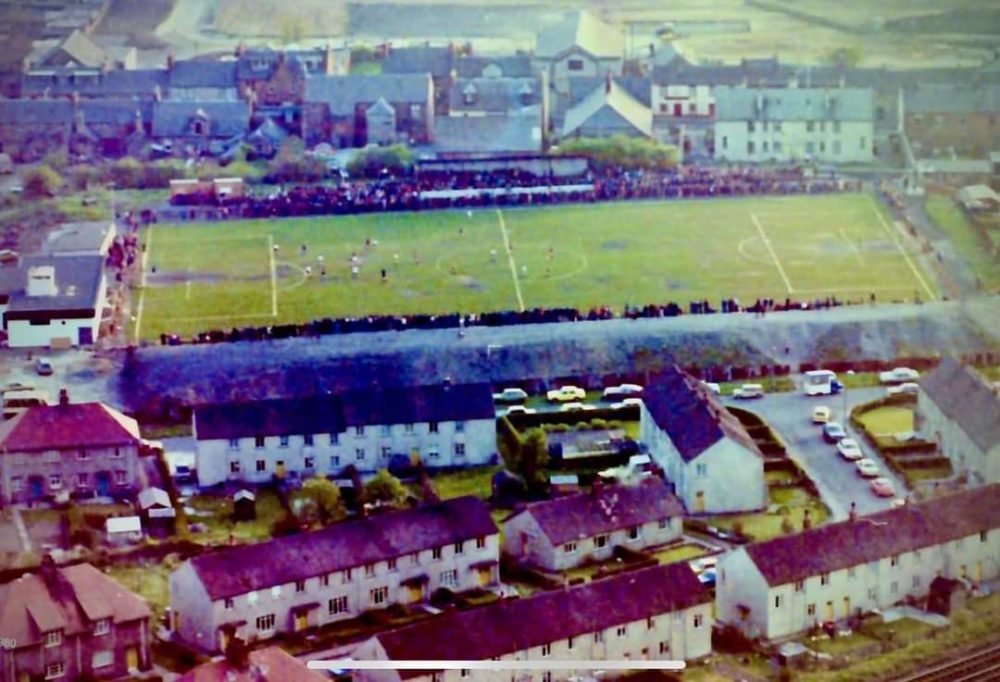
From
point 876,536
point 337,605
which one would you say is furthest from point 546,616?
point 876,536

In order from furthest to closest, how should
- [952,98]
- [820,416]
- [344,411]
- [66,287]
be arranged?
[952,98] → [66,287] → [820,416] → [344,411]

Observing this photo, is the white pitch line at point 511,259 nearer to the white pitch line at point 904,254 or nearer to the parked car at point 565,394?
the parked car at point 565,394

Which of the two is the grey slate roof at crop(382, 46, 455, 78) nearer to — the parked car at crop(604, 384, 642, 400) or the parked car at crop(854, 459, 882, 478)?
the parked car at crop(604, 384, 642, 400)

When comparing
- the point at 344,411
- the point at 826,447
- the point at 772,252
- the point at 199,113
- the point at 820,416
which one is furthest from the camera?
the point at 199,113

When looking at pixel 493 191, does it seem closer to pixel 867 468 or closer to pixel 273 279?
pixel 273 279

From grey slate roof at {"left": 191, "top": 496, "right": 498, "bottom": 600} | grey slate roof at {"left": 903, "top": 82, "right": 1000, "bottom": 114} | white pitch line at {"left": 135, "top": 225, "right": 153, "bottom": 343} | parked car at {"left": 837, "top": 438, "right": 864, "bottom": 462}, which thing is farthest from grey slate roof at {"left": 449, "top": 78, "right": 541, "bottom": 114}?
grey slate roof at {"left": 191, "top": 496, "right": 498, "bottom": 600}

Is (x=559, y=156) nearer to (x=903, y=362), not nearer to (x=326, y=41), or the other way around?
(x=326, y=41)

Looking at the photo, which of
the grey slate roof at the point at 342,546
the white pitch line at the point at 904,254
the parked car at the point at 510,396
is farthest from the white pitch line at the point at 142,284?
the white pitch line at the point at 904,254
